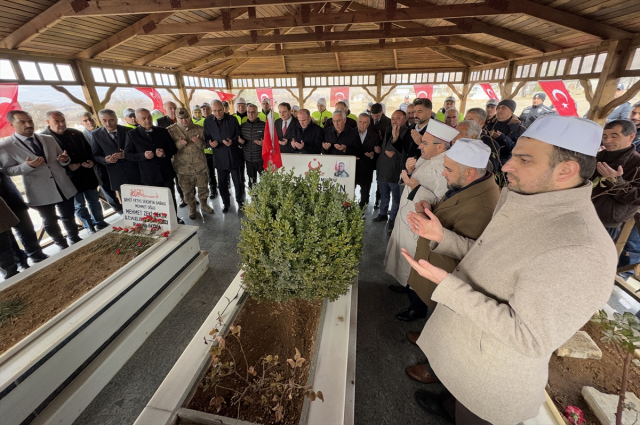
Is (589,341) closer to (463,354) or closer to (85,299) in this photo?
(463,354)

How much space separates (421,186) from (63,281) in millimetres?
3419

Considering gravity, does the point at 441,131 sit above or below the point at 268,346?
above

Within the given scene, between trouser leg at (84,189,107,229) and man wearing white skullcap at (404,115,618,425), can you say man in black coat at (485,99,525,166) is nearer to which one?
man wearing white skullcap at (404,115,618,425)

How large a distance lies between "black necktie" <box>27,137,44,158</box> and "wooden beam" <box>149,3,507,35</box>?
4487 millimetres

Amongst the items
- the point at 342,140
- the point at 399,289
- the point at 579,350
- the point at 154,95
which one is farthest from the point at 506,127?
the point at 154,95

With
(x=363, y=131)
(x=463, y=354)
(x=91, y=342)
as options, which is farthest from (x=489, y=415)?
(x=363, y=131)

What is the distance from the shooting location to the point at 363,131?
4852 millimetres

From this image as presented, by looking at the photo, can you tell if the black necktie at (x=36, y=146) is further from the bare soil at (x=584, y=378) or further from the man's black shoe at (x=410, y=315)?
the bare soil at (x=584, y=378)

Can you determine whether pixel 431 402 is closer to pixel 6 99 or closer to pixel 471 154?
pixel 471 154

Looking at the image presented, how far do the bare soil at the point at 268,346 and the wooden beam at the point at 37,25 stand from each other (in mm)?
6385

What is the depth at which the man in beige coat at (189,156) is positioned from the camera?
463 centimetres

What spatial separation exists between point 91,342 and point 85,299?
0.36 meters

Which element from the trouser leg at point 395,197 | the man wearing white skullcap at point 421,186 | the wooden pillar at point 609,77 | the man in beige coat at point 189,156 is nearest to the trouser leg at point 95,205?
the man in beige coat at point 189,156

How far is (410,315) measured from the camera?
8.79ft
